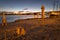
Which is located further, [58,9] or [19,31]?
[58,9]

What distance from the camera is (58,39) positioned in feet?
24.1

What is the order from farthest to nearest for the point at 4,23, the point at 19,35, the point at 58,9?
the point at 58,9 < the point at 4,23 < the point at 19,35

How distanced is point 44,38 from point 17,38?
1342mm

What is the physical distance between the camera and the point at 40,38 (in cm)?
768

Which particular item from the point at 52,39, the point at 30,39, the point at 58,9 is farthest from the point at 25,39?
the point at 58,9

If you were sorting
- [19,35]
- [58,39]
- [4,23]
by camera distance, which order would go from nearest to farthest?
[58,39], [19,35], [4,23]

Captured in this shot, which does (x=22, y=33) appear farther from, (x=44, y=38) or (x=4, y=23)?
(x=4, y=23)

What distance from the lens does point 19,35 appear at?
27.6ft

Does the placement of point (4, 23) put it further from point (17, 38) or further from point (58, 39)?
point (58, 39)

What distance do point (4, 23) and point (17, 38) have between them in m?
6.92

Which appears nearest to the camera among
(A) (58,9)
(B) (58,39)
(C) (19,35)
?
(B) (58,39)

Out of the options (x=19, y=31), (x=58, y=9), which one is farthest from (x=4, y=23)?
(x=58, y=9)

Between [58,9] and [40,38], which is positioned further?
[58,9]

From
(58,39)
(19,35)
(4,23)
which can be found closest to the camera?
(58,39)
